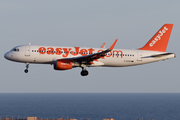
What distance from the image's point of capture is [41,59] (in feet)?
176

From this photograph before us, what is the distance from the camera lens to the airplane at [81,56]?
53438 mm

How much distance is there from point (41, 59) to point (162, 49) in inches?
1007

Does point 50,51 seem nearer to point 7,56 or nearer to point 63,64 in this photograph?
point 63,64

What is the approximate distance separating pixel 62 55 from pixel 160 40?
72.4 ft

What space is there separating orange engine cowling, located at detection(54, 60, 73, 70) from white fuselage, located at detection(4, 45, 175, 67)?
118 centimetres

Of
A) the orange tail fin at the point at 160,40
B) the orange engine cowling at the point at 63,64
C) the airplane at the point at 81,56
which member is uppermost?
the orange tail fin at the point at 160,40

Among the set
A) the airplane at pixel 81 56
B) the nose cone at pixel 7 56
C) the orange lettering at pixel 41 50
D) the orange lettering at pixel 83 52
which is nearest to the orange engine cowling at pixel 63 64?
the airplane at pixel 81 56

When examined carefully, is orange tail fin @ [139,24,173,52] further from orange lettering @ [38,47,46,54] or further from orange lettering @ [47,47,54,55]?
orange lettering @ [38,47,46,54]

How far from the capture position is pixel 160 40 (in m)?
63.1

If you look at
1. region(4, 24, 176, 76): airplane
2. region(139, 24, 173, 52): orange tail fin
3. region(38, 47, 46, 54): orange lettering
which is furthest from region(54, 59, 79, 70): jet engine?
region(139, 24, 173, 52): orange tail fin

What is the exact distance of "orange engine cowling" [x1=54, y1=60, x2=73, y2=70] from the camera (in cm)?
5286

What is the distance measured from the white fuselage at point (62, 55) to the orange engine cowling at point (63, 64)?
1.18 metres

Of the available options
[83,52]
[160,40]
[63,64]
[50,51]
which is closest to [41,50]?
[50,51]

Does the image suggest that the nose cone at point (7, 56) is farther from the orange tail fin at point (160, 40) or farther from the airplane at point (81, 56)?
the orange tail fin at point (160, 40)
